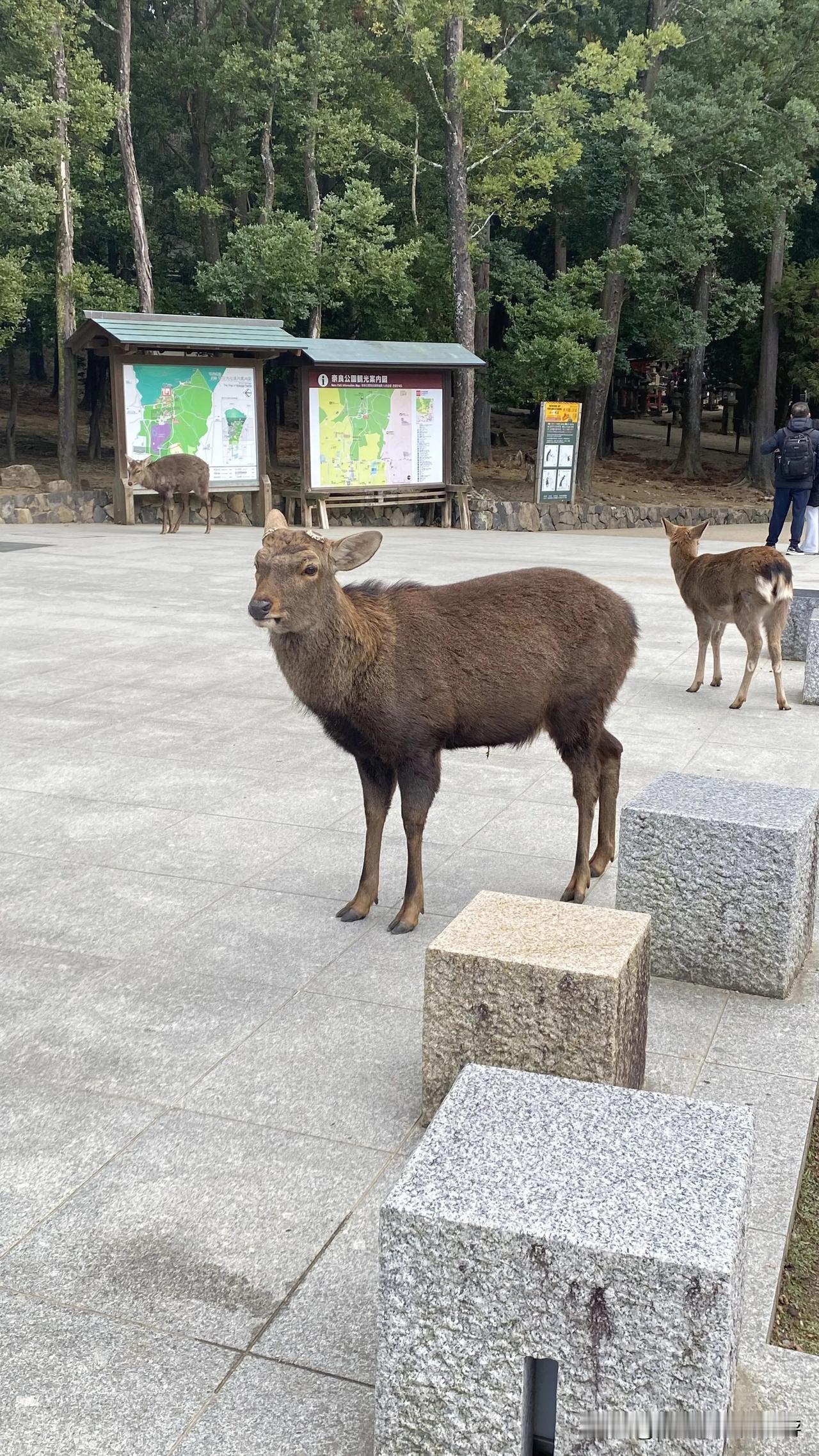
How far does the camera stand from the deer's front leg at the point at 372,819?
5359 millimetres

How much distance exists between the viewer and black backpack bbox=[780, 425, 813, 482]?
17.3 m

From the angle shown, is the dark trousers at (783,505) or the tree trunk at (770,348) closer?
the dark trousers at (783,505)

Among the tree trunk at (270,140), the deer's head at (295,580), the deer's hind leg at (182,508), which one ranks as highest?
the tree trunk at (270,140)

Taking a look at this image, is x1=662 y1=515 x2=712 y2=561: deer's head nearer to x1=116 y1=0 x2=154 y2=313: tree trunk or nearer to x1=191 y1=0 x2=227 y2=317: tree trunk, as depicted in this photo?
x1=116 y1=0 x2=154 y2=313: tree trunk

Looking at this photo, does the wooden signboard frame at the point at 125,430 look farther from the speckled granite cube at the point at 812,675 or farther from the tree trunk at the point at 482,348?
the speckled granite cube at the point at 812,675

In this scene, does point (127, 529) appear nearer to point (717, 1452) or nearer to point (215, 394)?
point (215, 394)

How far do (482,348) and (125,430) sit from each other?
13.9 meters

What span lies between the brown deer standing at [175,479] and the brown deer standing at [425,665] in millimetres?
15054

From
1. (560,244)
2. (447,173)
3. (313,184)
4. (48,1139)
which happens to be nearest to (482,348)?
(560,244)

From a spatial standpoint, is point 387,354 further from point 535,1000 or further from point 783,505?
point 535,1000

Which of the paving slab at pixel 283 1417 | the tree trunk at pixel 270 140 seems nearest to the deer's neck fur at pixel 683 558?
the paving slab at pixel 283 1417

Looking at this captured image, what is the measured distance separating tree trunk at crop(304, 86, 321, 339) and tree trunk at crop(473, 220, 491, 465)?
11.8 ft

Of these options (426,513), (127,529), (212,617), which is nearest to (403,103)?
(426,513)

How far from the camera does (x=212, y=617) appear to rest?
41.4 feet
